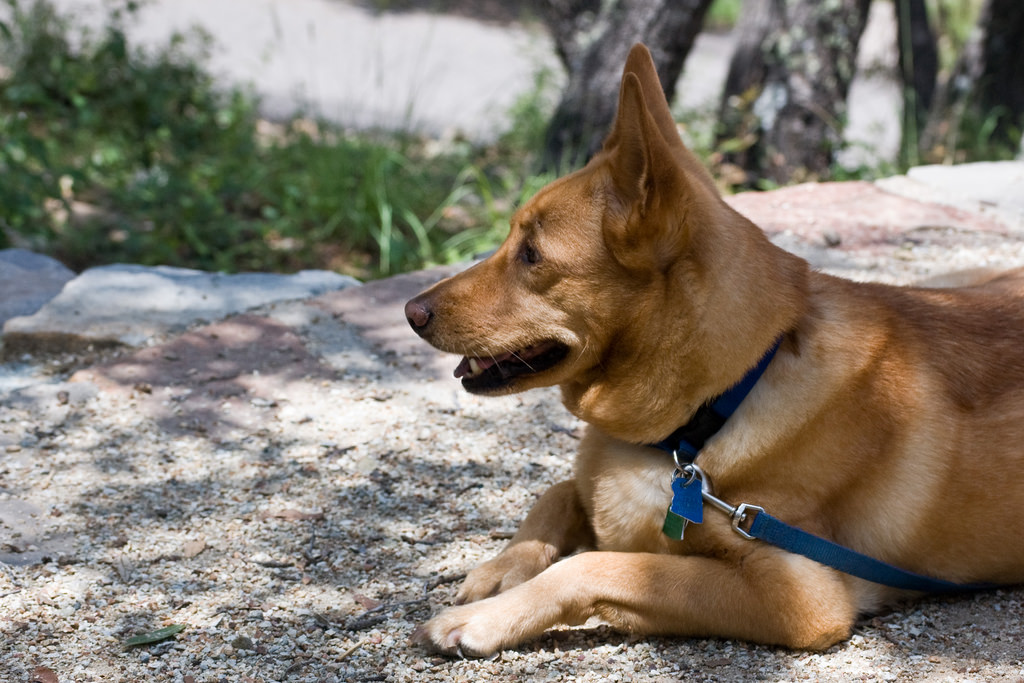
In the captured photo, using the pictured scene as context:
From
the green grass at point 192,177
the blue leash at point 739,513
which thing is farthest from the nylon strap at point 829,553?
the green grass at point 192,177

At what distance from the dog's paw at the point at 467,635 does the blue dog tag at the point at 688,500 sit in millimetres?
565

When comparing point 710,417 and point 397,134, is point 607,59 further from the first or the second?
point 710,417

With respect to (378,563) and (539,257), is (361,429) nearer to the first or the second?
(378,563)

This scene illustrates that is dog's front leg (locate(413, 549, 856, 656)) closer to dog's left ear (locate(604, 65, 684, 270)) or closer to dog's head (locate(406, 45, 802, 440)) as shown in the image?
dog's head (locate(406, 45, 802, 440))

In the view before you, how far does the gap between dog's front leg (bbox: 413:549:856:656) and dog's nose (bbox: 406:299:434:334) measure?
77cm

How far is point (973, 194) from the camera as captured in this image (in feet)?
19.5

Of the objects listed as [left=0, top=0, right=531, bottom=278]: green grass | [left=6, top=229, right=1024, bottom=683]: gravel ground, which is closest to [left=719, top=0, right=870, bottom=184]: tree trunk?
[left=0, top=0, right=531, bottom=278]: green grass

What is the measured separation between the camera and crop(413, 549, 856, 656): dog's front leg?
8.66 feet

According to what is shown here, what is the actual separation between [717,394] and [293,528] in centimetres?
150

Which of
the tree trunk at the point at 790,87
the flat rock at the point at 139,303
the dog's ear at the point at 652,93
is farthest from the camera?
the tree trunk at the point at 790,87

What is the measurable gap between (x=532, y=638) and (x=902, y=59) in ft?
27.3

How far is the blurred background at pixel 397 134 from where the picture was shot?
22.2 feet

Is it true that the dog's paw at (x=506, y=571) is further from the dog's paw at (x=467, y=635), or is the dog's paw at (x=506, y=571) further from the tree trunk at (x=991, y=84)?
the tree trunk at (x=991, y=84)

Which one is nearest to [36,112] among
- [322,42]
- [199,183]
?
[199,183]
